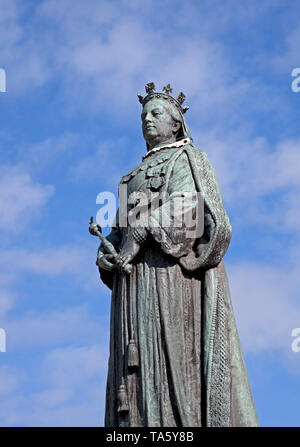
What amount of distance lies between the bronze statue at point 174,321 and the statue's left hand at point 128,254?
2cm

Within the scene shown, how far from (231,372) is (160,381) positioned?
3.49 ft

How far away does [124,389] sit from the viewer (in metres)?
12.6

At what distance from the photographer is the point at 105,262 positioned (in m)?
13.6

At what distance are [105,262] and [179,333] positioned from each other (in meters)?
1.68

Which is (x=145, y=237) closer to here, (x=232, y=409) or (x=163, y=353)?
(x=163, y=353)

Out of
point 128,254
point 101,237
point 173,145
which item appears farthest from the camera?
point 173,145

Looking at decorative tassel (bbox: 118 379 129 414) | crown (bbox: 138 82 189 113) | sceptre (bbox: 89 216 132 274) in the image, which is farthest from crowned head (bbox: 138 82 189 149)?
decorative tassel (bbox: 118 379 129 414)

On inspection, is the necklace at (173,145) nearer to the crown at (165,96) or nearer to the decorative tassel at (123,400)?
the crown at (165,96)

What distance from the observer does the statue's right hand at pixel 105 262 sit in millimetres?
13562

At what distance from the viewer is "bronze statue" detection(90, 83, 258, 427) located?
12.4 m

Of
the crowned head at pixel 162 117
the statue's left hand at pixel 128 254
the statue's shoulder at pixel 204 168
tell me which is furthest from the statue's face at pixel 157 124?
the statue's left hand at pixel 128 254

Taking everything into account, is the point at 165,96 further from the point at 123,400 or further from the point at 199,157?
the point at 123,400

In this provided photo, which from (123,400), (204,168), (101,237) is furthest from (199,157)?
(123,400)

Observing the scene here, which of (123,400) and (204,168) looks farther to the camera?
(204,168)
